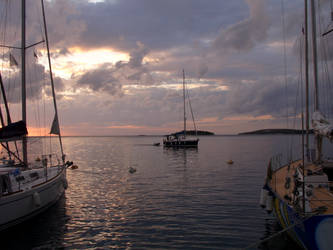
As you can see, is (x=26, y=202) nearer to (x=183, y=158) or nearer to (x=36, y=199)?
(x=36, y=199)

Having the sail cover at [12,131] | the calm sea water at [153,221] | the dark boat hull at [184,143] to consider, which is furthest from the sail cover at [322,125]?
the dark boat hull at [184,143]

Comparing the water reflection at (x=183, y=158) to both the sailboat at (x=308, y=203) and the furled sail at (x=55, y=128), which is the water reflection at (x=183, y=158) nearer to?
the furled sail at (x=55, y=128)

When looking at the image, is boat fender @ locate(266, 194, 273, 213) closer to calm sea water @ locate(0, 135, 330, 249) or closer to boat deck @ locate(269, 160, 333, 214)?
boat deck @ locate(269, 160, 333, 214)

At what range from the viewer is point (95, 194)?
2281cm

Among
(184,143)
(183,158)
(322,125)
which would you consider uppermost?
(322,125)

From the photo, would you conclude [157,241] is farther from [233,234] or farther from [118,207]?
[118,207]

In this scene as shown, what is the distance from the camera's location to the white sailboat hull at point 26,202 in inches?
504

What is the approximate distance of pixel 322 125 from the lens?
1439 centimetres

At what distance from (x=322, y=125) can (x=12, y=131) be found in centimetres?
1512

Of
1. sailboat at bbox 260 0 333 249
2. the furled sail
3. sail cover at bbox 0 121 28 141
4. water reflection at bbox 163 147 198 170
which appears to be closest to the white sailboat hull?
sail cover at bbox 0 121 28 141

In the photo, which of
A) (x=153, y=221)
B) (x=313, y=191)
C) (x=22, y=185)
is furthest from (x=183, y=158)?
(x=313, y=191)

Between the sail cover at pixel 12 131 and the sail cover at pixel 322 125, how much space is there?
47.7 ft

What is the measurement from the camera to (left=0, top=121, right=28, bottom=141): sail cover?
599 inches

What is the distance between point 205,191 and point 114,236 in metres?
10.6
